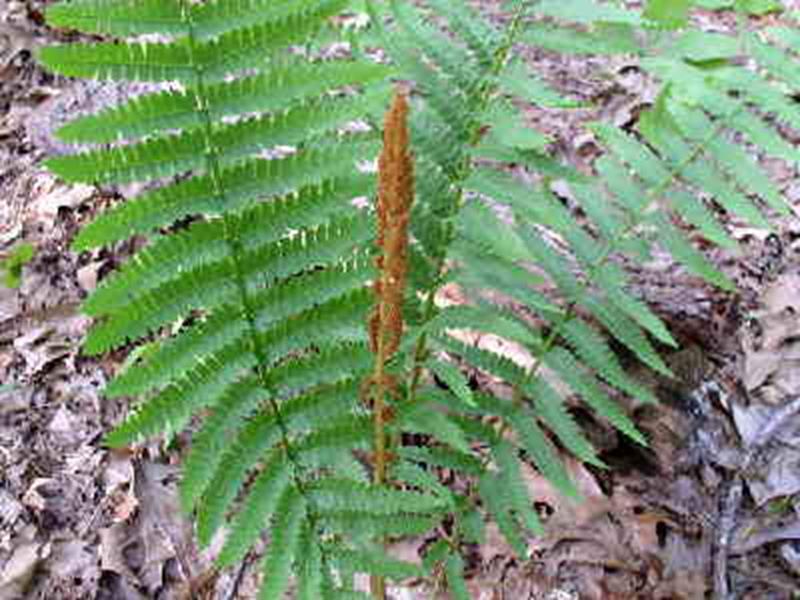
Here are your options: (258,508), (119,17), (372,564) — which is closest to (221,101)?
(119,17)

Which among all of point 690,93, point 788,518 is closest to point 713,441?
point 788,518

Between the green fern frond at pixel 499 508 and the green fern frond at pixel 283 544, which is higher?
the green fern frond at pixel 499 508

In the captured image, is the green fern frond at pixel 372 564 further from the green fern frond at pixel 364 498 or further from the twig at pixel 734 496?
the twig at pixel 734 496

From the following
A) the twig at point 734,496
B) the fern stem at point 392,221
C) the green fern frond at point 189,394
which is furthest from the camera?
the twig at point 734,496

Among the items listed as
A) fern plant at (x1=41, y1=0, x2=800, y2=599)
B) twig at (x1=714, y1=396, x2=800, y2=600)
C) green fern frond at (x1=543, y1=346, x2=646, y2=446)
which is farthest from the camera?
twig at (x1=714, y1=396, x2=800, y2=600)

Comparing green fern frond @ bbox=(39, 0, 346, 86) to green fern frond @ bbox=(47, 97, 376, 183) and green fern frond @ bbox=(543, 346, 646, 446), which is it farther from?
green fern frond @ bbox=(543, 346, 646, 446)

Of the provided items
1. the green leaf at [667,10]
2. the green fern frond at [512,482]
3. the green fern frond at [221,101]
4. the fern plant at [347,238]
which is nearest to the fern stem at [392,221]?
the fern plant at [347,238]

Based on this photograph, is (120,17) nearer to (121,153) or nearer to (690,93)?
(121,153)

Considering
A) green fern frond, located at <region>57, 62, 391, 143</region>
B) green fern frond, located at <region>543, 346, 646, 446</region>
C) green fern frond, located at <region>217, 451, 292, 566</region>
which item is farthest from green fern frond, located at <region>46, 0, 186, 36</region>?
green fern frond, located at <region>543, 346, 646, 446</region>

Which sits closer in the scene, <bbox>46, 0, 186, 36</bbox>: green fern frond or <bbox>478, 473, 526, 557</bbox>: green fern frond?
<bbox>46, 0, 186, 36</bbox>: green fern frond
